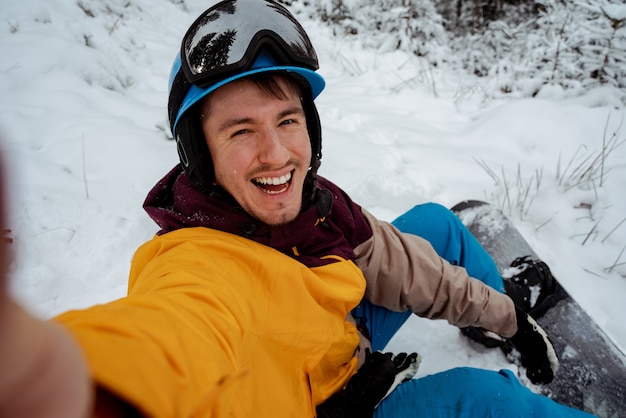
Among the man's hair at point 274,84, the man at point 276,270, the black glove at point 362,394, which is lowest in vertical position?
the black glove at point 362,394

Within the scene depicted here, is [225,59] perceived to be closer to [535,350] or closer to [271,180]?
[271,180]

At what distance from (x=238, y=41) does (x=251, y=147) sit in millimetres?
423

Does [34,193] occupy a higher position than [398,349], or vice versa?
[34,193]

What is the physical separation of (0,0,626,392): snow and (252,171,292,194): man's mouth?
1.09 metres

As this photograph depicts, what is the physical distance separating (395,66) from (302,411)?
6.13 metres

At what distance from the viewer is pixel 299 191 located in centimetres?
145

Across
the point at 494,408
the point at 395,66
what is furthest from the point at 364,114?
the point at 494,408

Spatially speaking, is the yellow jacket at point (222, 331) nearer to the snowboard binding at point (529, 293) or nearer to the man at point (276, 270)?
the man at point (276, 270)

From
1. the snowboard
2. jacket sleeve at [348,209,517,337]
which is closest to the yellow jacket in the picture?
jacket sleeve at [348,209,517,337]

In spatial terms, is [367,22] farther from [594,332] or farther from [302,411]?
[302,411]

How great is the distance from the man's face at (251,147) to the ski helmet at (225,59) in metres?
0.05

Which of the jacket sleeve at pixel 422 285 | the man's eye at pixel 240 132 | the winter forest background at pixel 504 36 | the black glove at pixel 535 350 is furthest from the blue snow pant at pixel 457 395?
the winter forest background at pixel 504 36

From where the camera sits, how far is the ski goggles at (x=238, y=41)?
1312 millimetres

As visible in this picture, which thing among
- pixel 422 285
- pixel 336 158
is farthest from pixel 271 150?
pixel 336 158
